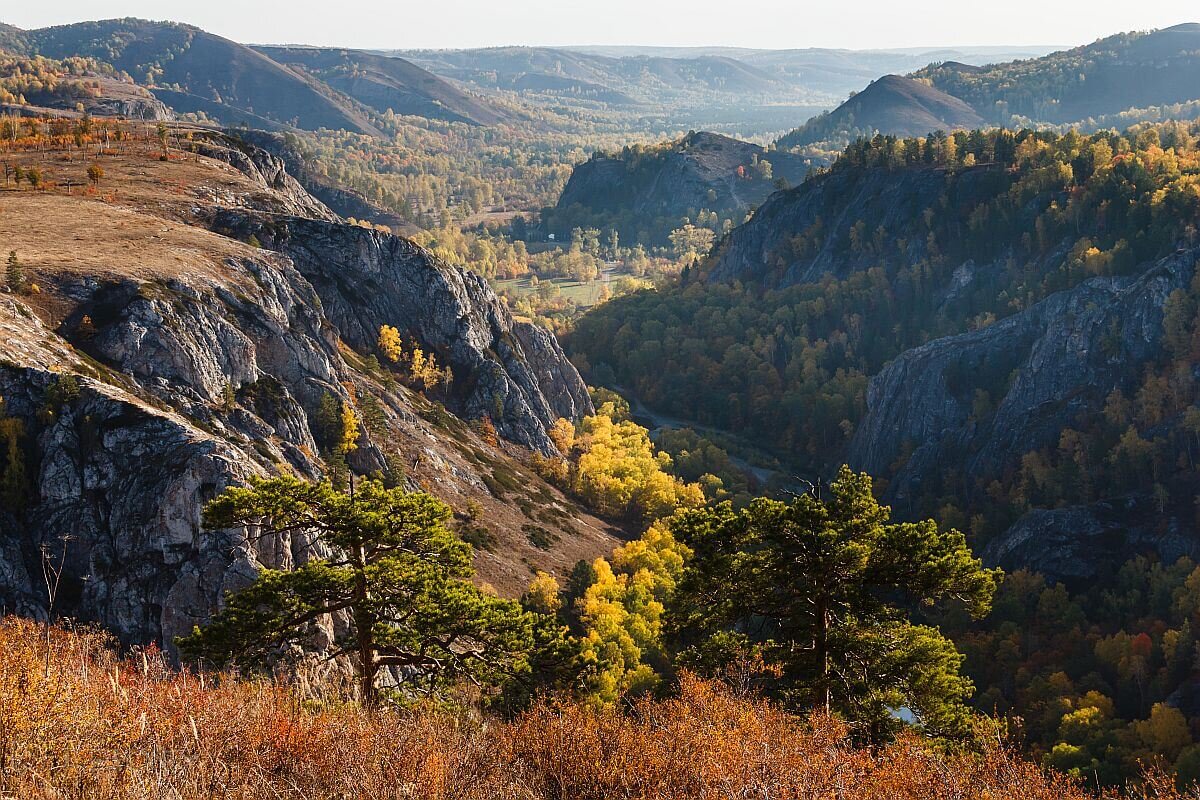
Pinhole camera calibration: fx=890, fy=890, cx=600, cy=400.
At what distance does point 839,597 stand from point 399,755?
51.2 ft

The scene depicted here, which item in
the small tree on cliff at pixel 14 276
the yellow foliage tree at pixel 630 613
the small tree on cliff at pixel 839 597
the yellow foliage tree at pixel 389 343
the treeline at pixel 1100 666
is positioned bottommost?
the treeline at pixel 1100 666

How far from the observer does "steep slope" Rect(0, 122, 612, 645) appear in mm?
45781

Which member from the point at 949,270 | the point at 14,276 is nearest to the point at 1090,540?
the point at 949,270

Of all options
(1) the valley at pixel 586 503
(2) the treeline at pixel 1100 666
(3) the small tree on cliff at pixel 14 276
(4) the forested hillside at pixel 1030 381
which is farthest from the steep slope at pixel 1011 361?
(3) the small tree on cliff at pixel 14 276

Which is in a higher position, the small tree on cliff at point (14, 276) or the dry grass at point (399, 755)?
the small tree on cliff at point (14, 276)

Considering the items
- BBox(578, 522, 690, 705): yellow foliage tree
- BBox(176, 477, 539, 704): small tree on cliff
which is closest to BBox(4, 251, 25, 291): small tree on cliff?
BBox(176, 477, 539, 704): small tree on cliff

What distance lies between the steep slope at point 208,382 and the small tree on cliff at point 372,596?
7.31m

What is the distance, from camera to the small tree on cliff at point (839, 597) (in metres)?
28.3

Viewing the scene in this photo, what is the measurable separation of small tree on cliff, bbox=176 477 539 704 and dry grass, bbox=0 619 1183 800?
136 inches

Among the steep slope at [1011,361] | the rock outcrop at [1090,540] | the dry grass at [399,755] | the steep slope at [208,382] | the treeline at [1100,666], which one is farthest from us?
the steep slope at [1011,361]

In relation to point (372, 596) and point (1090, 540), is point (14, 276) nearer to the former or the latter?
point (372, 596)

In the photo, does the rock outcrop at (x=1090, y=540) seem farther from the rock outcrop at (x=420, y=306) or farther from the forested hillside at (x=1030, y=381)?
the rock outcrop at (x=420, y=306)

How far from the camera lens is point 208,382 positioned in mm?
68250

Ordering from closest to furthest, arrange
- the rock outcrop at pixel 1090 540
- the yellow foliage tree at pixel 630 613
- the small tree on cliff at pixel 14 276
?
the small tree on cliff at pixel 14 276 → the yellow foliage tree at pixel 630 613 → the rock outcrop at pixel 1090 540
